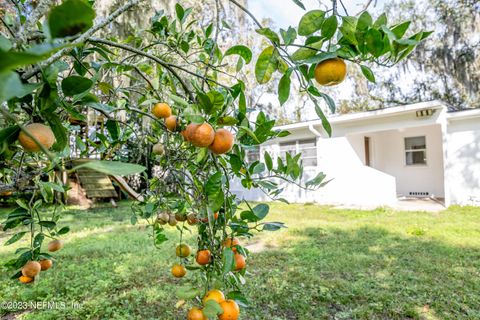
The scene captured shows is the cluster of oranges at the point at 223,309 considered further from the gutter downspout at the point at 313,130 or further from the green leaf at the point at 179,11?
the gutter downspout at the point at 313,130

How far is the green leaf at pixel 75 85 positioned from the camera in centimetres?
60

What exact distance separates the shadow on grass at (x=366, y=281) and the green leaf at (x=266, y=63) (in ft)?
7.18

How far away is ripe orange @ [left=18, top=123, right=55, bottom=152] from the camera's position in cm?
59

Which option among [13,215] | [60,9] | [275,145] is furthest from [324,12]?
[275,145]

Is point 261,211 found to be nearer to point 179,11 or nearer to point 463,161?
point 179,11

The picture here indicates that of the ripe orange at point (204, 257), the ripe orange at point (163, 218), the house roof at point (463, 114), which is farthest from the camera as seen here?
the house roof at point (463, 114)

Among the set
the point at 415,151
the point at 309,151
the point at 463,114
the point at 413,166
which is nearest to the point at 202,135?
the point at 463,114

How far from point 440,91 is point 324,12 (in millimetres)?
16221

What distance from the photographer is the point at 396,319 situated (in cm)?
244

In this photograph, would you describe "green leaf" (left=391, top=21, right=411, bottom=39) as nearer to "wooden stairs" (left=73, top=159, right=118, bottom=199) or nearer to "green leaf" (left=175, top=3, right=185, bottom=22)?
"green leaf" (left=175, top=3, right=185, bottom=22)

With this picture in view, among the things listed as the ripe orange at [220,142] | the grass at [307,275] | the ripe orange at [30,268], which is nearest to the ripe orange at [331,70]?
the ripe orange at [220,142]

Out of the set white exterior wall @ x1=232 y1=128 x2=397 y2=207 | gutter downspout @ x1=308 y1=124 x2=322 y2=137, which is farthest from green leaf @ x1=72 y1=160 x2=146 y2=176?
gutter downspout @ x1=308 y1=124 x2=322 y2=137

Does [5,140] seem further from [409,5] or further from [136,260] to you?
[409,5]

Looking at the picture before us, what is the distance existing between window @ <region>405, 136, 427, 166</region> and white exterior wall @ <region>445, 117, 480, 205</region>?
5.19ft
